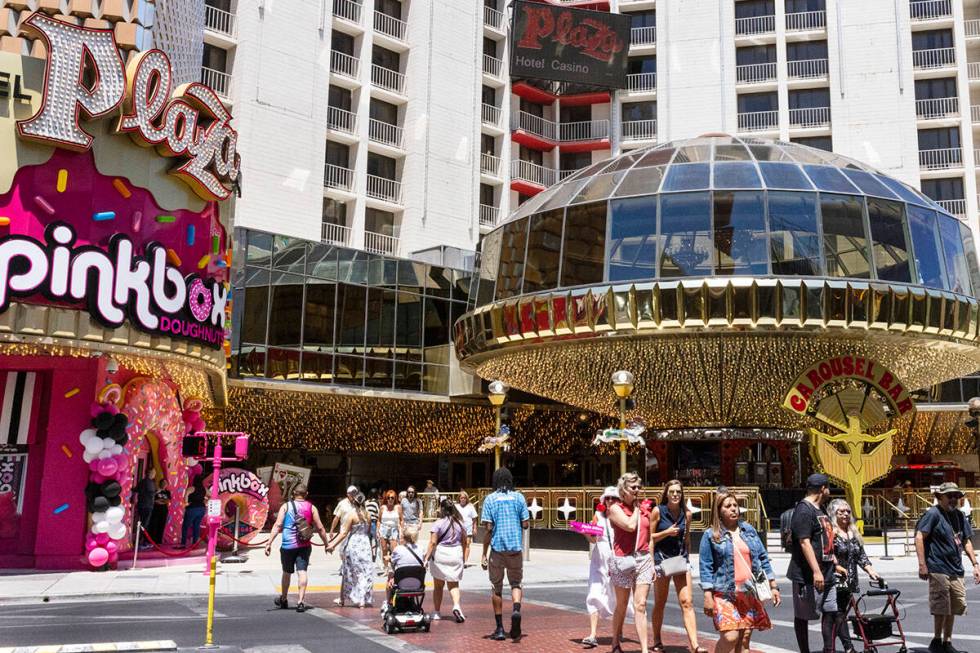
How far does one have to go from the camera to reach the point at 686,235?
26359mm

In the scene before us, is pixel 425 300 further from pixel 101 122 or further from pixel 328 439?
pixel 101 122

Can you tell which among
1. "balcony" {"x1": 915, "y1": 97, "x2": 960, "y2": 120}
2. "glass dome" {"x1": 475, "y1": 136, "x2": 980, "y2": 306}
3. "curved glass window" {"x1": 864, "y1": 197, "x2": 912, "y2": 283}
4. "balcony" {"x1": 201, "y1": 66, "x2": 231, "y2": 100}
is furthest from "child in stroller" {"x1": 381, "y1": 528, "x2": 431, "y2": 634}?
"balcony" {"x1": 915, "y1": 97, "x2": 960, "y2": 120}

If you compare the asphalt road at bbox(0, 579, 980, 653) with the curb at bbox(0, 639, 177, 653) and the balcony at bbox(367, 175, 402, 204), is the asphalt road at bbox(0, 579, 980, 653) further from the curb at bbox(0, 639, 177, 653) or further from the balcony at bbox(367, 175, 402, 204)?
the balcony at bbox(367, 175, 402, 204)

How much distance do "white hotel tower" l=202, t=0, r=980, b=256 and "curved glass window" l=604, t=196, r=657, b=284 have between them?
18.7 metres

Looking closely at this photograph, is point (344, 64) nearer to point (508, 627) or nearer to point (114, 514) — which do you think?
point (114, 514)

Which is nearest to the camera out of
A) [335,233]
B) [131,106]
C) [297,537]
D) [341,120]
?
[297,537]

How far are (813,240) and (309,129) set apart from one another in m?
24.5

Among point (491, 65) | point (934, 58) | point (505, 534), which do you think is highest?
point (934, 58)

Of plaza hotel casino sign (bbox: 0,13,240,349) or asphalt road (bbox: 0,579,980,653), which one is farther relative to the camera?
plaza hotel casino sign (bbox: 0,13,240,349)

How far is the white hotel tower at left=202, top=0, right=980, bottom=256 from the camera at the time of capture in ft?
137

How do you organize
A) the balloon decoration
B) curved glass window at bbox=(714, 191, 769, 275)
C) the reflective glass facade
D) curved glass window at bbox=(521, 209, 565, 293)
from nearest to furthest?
the balloon decoration < curved glass window at bbox=(714, 191, 769, 275) < curved glass window at bbox=(521, 209, 565, 293) < the reflective glass facade

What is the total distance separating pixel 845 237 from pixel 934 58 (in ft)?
97.8

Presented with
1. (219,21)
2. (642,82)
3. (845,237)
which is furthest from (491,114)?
(845,237)

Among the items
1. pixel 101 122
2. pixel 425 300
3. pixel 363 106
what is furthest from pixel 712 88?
pixel 101 122
